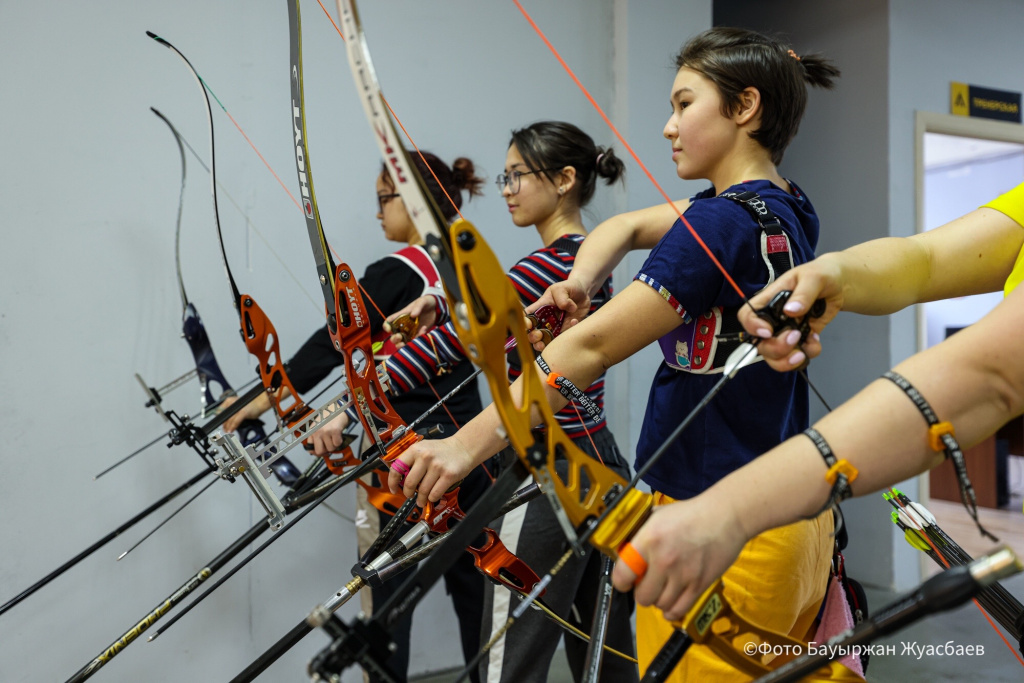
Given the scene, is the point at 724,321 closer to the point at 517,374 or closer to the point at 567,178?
the point at 517,374

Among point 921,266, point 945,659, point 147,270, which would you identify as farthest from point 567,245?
point 945,659

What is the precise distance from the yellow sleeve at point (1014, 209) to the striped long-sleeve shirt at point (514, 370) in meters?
0.66

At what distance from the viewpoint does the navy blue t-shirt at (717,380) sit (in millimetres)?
923

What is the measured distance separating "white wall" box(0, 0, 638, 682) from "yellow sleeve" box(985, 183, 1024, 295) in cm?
196

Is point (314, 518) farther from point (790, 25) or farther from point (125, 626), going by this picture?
point (790, 25)

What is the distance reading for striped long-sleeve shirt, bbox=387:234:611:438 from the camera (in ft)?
4.91

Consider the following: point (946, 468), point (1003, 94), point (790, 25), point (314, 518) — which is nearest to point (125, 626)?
Result: point (314, 518)

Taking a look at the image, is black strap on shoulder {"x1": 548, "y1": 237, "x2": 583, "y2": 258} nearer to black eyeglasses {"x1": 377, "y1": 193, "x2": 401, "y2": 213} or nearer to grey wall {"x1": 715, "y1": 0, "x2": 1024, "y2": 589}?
black eyeglasses {"x1": 377, "y1": 193, "x2": 401, "y2": 213}

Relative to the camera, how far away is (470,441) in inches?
39.6

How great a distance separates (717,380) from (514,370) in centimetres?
56

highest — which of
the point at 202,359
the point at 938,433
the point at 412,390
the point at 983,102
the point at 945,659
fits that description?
the point at 938,433

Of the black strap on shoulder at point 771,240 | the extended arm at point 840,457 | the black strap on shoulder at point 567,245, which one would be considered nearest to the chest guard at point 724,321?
the black strap on shoulder at point 771,240

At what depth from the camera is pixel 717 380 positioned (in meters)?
1.00

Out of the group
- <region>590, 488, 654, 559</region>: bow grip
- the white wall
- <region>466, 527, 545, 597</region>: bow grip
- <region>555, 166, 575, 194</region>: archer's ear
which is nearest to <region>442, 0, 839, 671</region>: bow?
<region>590, 488, 654, 559</region>: bow grip
